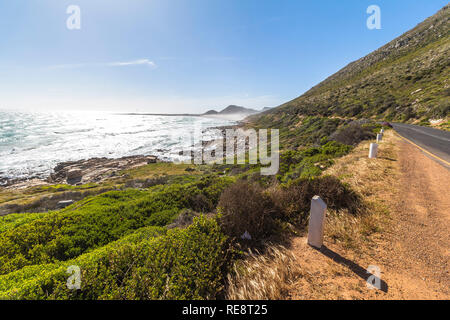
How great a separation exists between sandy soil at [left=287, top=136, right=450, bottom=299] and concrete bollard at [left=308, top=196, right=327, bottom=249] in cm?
15

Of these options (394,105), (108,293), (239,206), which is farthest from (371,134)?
(394,105)

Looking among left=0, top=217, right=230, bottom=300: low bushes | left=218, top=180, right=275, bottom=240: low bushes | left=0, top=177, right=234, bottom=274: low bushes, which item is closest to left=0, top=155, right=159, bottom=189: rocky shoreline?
left=0, top=177, right=234, bottom=274: low bushes

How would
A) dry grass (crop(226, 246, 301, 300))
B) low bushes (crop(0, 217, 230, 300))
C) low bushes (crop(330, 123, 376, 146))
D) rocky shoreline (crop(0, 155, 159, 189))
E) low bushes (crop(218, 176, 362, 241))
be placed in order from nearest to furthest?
low bushes (crop(0, 217, 230, 300))
dry grass (crop(226, 246, 301, 300))
low bushes (crop(218, 176, 362, 241))
low bushes (crop(330, 123, 376, 146))
rocky shoreline (crop(0, 155, 159, 189))

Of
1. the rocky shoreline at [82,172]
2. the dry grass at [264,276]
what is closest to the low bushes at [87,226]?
the dry grass at [264,276]

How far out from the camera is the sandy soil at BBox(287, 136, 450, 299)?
101 inches

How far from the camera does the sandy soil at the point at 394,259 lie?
2.57m

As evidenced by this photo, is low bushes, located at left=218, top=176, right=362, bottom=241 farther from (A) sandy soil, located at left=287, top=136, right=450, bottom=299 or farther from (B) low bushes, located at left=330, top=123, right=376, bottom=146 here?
(B) low bushes, located at left=330, top=123, right=376, bottom=146

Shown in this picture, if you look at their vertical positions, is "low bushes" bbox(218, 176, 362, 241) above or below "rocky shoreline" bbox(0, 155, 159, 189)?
above

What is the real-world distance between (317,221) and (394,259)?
1284 mm

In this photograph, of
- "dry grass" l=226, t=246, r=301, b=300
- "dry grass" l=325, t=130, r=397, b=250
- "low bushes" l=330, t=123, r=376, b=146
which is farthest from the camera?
"low bushes" l=330, t=123, r=376, b=146

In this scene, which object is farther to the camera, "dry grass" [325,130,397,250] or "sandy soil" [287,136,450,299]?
"dry grass" [325,130,397,250]

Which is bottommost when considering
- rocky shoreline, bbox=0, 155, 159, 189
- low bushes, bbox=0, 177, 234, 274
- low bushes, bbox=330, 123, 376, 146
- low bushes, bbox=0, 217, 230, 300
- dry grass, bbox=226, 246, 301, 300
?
rocky shoreline, bbox=0, 155, 159, 189
